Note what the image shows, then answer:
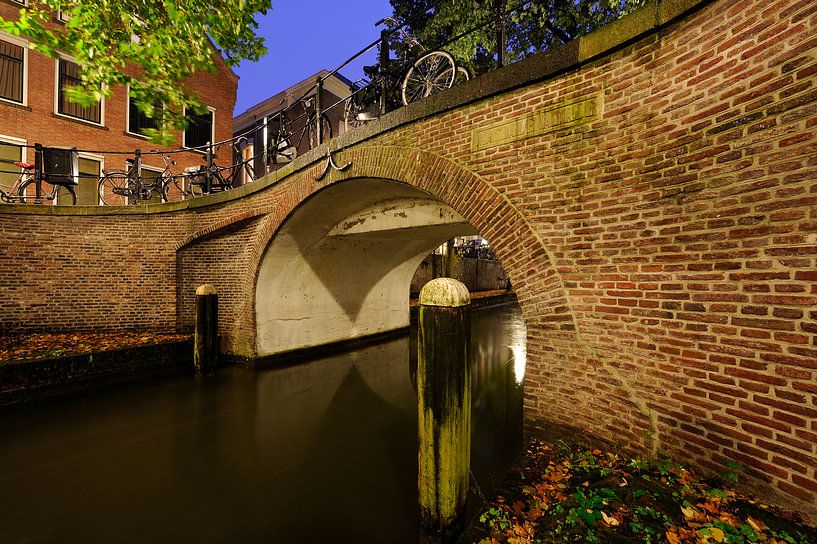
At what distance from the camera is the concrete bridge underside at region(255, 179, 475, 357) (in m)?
6.57

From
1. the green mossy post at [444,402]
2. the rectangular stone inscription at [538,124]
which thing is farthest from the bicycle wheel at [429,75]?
the green mossy post at [444,402]

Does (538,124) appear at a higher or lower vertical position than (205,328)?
higher

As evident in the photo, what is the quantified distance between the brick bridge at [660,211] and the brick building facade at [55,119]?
34.8 feet

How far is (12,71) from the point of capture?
11.1m

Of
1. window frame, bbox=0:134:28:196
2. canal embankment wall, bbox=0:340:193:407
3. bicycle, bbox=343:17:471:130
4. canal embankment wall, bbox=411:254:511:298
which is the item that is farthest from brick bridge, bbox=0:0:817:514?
window frame, bbox=0:134:28:196

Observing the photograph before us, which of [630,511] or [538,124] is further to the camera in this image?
[538,124]

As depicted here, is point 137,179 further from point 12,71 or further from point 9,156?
point 12,71

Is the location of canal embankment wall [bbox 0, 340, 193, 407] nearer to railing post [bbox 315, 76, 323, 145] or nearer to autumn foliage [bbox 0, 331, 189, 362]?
autumn foliage [bbox 0, 331, 189, 362]

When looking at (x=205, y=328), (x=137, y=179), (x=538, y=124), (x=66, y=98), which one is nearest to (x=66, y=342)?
(x=205, y=328)

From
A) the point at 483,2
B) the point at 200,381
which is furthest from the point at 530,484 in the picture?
the point at 483,2

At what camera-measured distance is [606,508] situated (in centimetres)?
234

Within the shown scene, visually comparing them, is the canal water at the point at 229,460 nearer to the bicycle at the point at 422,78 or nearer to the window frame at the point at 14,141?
the bicycle at the point at 422,78

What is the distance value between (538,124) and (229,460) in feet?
16.8

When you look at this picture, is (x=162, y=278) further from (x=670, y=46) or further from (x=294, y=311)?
(x=670, y=46)
